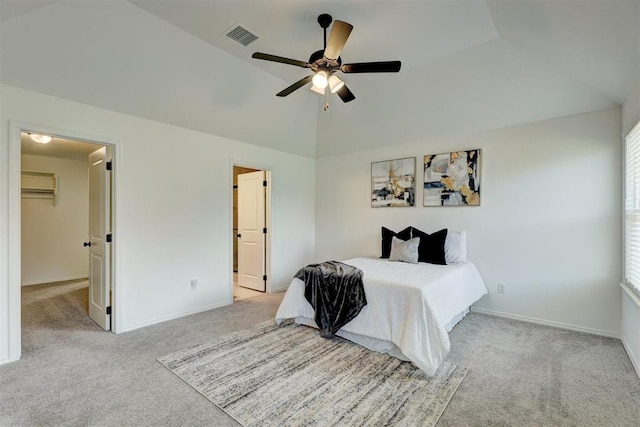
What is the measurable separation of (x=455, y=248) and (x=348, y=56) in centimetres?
267

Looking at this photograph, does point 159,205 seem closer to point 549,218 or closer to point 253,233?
point 253,233

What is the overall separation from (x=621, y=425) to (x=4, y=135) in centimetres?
498

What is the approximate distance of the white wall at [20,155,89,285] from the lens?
5562 millimetres

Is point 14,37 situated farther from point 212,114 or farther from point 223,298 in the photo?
point 223,298

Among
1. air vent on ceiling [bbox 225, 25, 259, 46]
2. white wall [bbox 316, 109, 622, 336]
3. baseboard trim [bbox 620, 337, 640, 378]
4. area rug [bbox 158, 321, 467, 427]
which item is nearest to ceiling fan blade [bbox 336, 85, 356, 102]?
air vent on ceiling [bbox 225, 25, 259, 46]

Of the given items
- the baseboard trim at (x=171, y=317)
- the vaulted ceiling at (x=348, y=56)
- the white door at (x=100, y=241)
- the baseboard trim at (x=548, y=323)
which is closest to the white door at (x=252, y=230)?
the baseboard trim at (x=171, y=317)

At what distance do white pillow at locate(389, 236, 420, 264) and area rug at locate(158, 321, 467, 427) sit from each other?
1419 mm

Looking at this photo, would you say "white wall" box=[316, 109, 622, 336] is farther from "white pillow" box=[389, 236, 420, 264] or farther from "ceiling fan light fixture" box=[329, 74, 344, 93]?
"ceiling fan light fixture" box=[329, 74, 344, 93]

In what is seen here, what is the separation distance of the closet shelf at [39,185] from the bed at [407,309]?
17.6 feet

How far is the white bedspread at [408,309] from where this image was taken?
8.14 feet

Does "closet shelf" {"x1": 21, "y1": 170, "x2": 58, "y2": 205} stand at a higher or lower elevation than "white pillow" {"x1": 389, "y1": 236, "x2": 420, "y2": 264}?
higher

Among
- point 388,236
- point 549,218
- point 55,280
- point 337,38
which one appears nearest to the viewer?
point 337,38

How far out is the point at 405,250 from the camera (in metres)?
3.97

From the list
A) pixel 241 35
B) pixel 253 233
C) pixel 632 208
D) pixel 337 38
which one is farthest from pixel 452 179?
pixel 253 233
